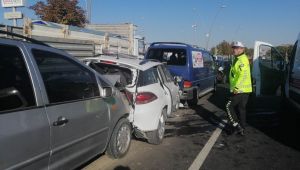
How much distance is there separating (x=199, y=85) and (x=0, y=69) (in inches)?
367

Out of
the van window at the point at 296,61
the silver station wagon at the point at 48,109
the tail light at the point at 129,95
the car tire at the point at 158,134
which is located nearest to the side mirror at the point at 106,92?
the silver station wagon at the point at 48,109

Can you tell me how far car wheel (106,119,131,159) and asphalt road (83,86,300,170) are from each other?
13 cm

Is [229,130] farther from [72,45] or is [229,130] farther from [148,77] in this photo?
[72,45]

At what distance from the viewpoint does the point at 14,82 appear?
11.9 feet

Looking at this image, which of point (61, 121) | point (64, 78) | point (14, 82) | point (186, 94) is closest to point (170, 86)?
point (186, 94)

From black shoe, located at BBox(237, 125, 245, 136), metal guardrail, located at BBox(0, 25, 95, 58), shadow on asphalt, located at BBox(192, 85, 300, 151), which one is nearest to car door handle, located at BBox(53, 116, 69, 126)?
shadow on asphalt, located at BBox(192, 85, 300, 151)

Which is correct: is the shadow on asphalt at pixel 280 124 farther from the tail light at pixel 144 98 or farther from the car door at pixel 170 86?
the tail light at pixel 144 98

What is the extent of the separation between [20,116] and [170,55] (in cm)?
870

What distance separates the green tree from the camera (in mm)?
30533

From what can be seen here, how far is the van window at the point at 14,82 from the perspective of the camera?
3463 millimetres

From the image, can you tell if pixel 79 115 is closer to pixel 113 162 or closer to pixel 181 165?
pixel 113 162

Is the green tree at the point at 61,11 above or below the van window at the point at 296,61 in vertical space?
above

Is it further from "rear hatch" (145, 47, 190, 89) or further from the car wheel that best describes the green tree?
the car wheel

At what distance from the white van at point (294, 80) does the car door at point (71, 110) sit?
441 centimetres
